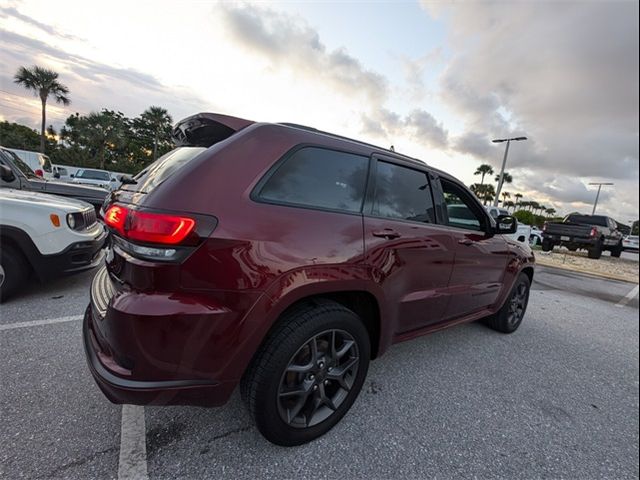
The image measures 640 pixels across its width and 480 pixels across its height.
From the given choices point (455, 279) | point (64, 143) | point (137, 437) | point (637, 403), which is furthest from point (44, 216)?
point (637, 403)

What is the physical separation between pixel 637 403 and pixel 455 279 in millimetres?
1946

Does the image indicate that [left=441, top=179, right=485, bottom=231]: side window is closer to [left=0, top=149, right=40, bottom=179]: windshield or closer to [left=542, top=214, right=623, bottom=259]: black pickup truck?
[left=0, top=149, right=40, bottom=179]: windshield

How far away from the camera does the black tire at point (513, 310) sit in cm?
363

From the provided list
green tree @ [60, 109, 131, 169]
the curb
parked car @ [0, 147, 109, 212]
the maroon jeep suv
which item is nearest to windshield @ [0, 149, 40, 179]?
parked car @ [0, 147, 109, 212]

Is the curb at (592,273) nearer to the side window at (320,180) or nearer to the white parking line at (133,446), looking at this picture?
the side window at (320,180)

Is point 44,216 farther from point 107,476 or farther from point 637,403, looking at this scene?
point 637,403

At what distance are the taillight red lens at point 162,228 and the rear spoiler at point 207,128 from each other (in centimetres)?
64

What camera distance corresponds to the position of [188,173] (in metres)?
1.45

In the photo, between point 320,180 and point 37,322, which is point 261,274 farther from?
point 37,322

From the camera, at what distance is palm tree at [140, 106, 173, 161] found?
2.73m

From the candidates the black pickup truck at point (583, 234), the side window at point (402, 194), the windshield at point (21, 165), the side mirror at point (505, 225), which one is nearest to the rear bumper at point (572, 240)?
the black pickup truck at point (583, 234)

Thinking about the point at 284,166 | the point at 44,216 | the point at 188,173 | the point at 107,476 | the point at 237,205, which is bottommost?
the point at 107,476

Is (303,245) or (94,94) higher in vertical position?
(94,94)

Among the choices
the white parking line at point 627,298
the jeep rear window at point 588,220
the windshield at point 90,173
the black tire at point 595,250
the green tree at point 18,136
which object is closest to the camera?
the green tree at point 18,136
